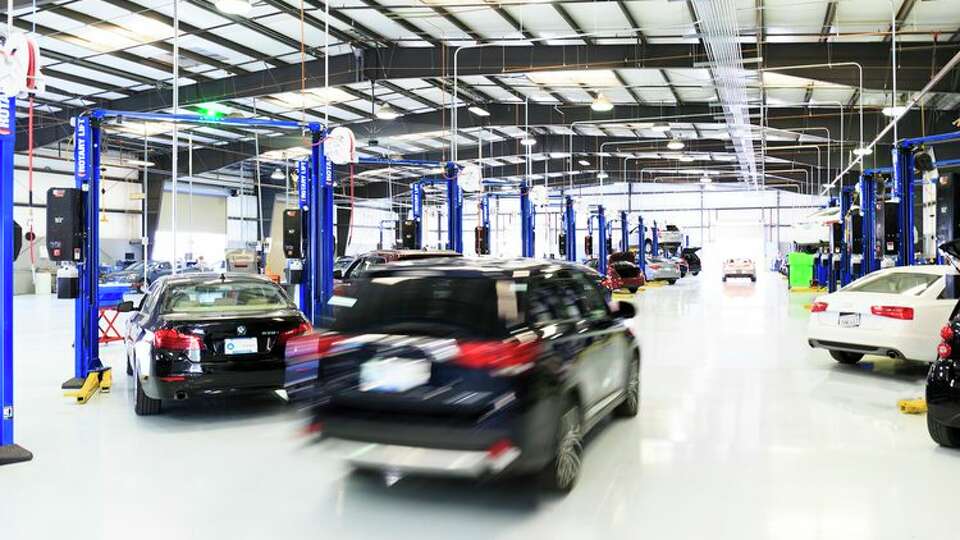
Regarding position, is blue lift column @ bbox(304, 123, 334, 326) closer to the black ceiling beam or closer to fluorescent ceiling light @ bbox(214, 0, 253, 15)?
fluorescent ceiling light @ bbox(214, 0, 253, 15)

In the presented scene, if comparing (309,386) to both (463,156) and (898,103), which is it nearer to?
(898,103)

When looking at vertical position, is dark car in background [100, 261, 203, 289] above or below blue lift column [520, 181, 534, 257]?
below

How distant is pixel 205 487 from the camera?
4180 millimetres

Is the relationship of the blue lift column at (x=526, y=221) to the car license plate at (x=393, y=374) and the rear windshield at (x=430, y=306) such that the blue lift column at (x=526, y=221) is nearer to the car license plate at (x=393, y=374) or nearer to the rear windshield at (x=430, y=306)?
the rear windshield at (x=430, y=306)

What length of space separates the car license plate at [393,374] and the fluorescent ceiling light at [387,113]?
50.2ft

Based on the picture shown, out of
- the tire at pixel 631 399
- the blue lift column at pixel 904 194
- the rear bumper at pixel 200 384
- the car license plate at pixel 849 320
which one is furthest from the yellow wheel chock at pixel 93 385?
the blue lift column at pixel 904 194

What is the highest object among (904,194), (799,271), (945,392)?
(904,194)

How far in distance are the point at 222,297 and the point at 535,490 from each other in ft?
12.3

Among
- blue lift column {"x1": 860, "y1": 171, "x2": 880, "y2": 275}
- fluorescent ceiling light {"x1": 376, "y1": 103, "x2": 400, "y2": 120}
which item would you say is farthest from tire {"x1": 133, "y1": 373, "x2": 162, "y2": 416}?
blue lift column {"x1": 860, "y1": 171, "x2": 880, "y2": 275}

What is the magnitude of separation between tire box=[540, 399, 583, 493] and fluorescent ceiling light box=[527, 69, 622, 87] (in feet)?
43.6

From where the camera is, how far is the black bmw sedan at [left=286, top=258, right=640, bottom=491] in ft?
11.4

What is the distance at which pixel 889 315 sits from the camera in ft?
23.4

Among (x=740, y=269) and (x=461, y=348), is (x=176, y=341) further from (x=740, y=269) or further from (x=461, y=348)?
(x=740, y=269)

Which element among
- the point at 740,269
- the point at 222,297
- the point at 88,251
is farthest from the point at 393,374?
the point at 740,269
